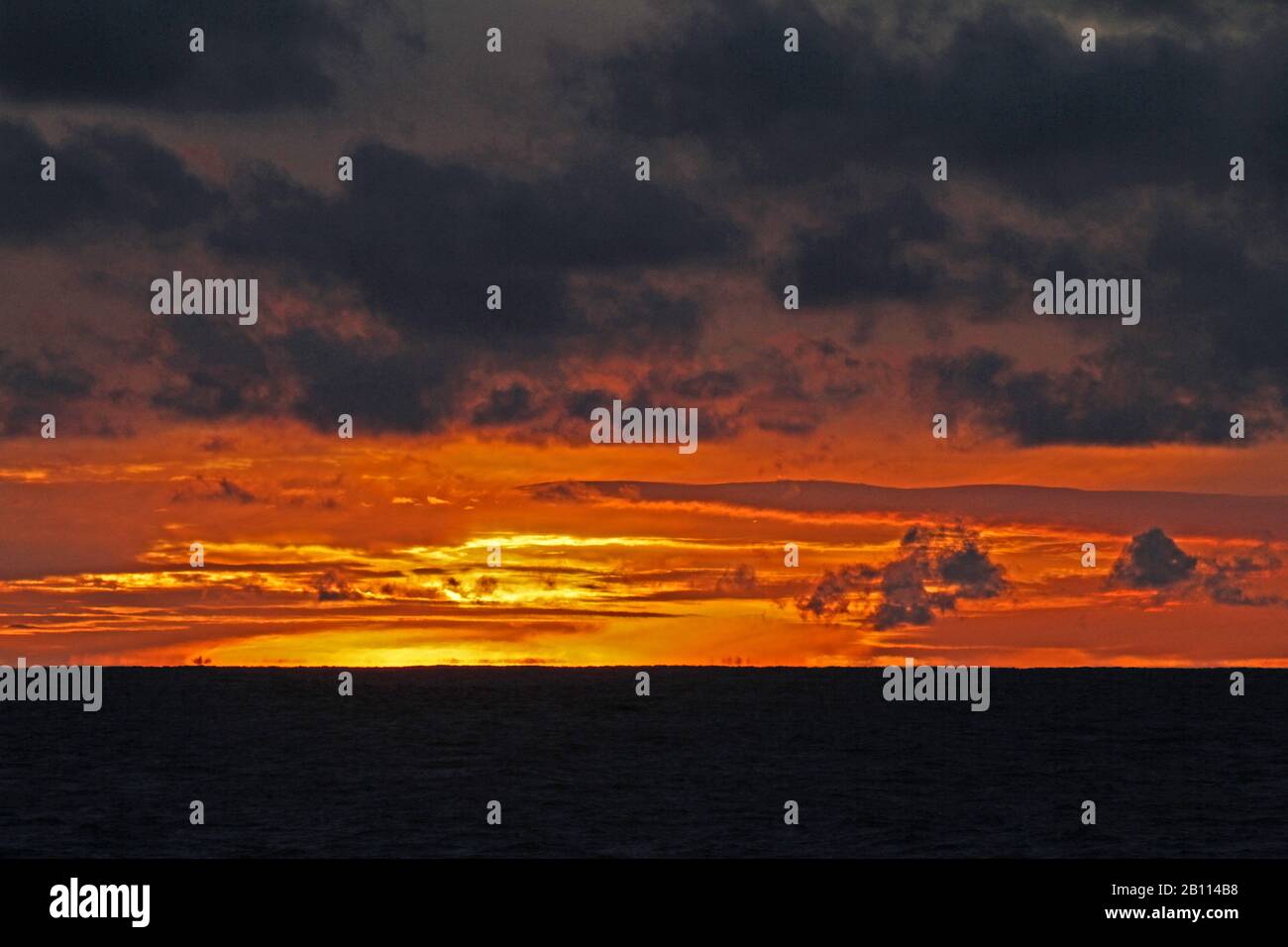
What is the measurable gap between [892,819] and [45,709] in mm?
146484

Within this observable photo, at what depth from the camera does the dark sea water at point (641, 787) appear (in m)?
66.5

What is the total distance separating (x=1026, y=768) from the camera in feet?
338

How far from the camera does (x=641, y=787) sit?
291 ft

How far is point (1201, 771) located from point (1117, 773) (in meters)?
5.98

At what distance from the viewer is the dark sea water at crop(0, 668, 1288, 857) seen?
66500 mm
